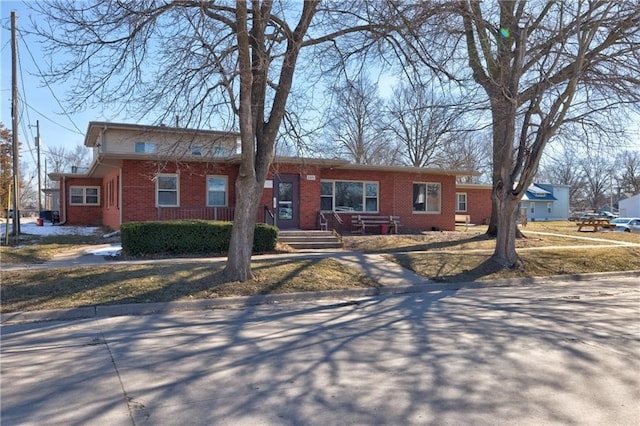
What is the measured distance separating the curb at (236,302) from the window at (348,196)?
34.7 ft

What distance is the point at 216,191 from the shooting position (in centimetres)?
1944

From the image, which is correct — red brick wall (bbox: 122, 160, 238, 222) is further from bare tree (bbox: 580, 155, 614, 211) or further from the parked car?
bare tree (bbox: 580, 155, 614, 211)

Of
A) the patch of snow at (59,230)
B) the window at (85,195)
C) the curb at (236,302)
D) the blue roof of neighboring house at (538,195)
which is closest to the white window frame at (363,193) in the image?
the curb at (236,302)

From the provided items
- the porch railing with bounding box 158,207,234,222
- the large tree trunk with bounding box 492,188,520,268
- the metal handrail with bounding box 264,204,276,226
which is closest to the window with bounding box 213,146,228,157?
the porch railing with bounding box 158,207,234,222

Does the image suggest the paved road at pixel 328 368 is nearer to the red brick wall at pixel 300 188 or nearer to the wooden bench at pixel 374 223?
the red brick wall at pixel 300 188

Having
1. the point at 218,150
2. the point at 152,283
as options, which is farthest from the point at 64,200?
the point at 152,283

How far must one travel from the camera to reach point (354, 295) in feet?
34.1

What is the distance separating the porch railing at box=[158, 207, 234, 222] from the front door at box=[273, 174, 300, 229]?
2.11 m

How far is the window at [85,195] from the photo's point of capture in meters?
28.6

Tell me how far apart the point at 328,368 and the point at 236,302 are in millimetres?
4503

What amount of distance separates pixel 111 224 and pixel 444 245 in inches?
596

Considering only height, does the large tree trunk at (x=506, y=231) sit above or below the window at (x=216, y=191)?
below

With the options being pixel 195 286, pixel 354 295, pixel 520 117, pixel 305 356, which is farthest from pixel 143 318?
pixel 520 117

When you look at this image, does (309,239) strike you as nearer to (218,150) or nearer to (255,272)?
(218,150)
